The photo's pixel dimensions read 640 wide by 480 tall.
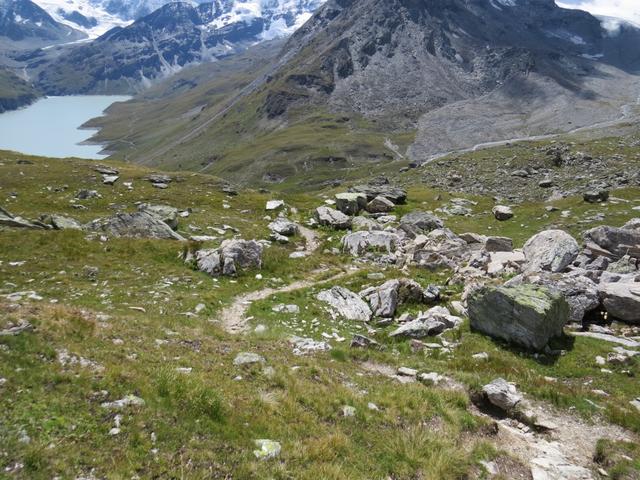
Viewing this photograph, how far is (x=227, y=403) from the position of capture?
37.2 ft

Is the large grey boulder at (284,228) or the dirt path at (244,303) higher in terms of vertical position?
the dirt path at (244,303)

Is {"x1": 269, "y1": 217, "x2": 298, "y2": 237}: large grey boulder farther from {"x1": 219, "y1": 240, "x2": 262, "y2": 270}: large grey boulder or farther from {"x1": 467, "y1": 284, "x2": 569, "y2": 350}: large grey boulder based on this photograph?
{"x1": 467, "y1": 284, "x2": 569, "y2": 350}: large grey boulder

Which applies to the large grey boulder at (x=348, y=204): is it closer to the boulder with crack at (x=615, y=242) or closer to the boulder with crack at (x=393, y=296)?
the boulder with crack at (x=615, y=242)

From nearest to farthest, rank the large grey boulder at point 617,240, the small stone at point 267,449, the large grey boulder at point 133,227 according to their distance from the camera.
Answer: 1. the small stone at point 267,449
2. the large grey boulder at point 617,240
3. the large grey boulder at point 133,227

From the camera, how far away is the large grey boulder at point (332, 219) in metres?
44.4

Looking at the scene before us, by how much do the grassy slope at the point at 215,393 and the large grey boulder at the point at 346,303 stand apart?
95cm

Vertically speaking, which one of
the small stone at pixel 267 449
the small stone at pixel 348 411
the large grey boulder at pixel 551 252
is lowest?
the large grey boulder at pixel 551 252

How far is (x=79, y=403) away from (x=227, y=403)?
11.7 feet

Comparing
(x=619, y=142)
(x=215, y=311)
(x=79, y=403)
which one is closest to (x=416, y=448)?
(x=79, y=403)

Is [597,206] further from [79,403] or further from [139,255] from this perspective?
[79,403]

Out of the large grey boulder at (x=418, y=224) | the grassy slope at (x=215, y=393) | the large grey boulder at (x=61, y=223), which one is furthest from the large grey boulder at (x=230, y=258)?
the large grey boulder at (x=418, y=224)

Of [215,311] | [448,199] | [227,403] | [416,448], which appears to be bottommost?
[448,199]

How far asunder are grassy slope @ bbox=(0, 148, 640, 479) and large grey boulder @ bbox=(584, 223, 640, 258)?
13012 mm

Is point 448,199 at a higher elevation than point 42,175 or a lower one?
lower
